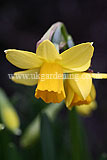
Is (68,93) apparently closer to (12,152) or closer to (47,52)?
(47,52)

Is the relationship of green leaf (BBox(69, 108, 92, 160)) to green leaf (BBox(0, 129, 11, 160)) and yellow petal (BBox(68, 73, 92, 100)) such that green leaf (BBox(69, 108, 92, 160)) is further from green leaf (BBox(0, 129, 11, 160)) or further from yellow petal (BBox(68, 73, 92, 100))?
green leaf (BBox(0, 129, 11, 160))

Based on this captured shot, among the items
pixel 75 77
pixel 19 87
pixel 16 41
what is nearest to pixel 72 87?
pixel 75 77

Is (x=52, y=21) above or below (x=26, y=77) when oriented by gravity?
above

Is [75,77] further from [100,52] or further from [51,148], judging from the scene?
[100,52]

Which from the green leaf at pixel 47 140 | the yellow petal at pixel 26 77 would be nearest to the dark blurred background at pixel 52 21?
the green leaf at pixel 47 140

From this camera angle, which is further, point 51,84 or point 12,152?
point 12,152

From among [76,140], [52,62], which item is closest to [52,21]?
[76,140]

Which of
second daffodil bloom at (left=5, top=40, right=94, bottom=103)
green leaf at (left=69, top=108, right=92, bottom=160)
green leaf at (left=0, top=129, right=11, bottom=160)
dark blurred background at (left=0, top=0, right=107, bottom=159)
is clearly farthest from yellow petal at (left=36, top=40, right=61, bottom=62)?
dark blurred background at (left=0, top=0, right=107, bottom=159)
